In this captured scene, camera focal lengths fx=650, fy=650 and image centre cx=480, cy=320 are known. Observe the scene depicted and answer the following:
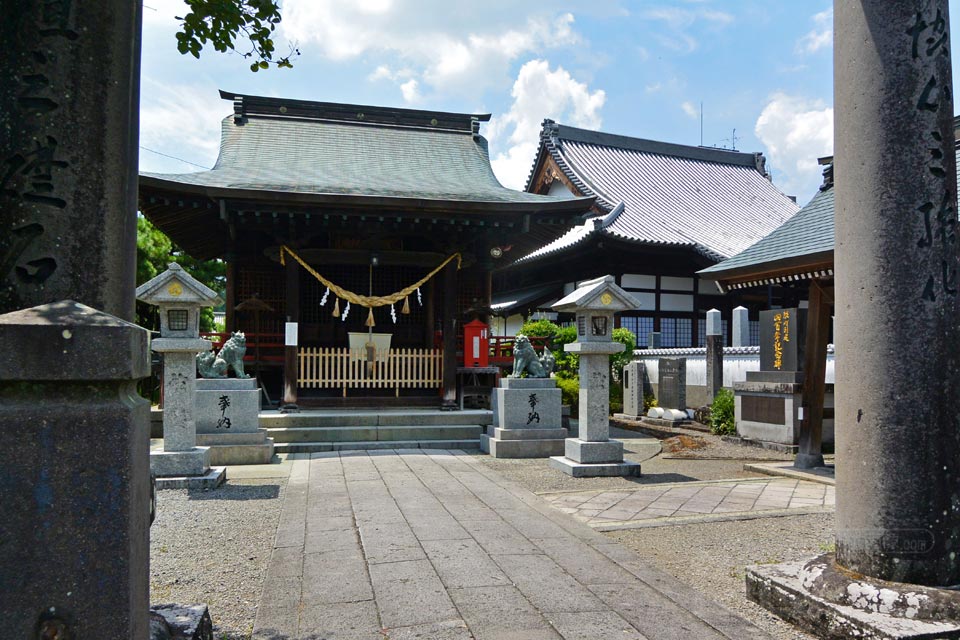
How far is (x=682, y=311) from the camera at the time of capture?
19.8 meters

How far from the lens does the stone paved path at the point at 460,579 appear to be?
3275 mm

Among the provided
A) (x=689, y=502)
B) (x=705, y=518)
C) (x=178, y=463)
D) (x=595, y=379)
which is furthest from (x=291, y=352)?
(x=705, y=518)

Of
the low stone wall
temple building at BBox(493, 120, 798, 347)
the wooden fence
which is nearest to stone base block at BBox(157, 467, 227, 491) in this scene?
the wooden fence

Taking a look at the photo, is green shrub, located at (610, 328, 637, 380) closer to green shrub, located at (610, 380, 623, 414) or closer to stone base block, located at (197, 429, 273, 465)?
green shrub, located at (610, 380, 623, 414)

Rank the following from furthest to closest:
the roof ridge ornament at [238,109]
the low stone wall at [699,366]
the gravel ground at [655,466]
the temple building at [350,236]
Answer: the roof ridge ornament at [238,109]
the low stone wall at [699,366]
the temple building at [350,236]
the gravel ground at [655,466]

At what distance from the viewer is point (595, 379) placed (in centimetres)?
823

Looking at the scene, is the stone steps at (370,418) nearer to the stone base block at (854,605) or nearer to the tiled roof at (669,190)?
the stone base block at (854,605)

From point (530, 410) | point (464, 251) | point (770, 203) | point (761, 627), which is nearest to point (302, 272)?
point (464, 251)

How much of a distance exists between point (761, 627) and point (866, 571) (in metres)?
0.59

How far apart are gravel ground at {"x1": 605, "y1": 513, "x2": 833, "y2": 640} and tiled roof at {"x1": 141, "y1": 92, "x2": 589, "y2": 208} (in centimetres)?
724

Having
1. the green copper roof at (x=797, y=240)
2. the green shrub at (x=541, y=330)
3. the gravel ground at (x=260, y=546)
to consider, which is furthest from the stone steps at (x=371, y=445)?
the green shrub at (x=541, y=330)

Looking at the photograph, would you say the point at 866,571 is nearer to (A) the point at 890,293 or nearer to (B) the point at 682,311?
(A) the point at 890,293

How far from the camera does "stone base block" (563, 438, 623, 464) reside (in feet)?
26.5

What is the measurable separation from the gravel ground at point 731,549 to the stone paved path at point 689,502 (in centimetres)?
26
